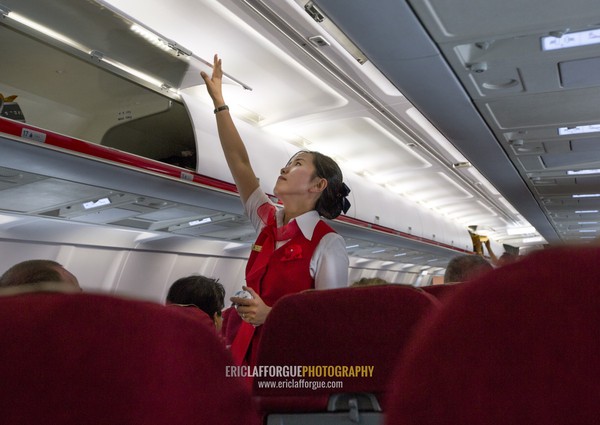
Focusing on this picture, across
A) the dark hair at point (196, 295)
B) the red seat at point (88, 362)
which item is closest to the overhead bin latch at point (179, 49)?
the dark hair at point (196, 295)

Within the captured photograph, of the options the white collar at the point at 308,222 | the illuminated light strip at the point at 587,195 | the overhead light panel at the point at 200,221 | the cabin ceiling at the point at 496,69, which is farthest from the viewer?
the illuminated light strip at the point at 587,195

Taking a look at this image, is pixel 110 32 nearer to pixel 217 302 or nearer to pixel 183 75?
pixel 183 75

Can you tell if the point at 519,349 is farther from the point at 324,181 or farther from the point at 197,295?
the point at 197,295

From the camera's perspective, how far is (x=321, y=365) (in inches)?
61.8

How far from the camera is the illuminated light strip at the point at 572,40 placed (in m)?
3.38

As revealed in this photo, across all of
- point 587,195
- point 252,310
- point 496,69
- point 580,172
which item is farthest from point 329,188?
point 587,195

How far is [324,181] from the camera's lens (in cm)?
265

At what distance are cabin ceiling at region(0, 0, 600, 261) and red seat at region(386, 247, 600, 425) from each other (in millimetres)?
2118

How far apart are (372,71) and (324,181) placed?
87.8 inches

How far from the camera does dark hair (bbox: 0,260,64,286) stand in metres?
1.96

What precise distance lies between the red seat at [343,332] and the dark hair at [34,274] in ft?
3.17

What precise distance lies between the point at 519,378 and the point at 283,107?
5.01m

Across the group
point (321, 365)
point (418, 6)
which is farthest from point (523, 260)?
point (418, 6)

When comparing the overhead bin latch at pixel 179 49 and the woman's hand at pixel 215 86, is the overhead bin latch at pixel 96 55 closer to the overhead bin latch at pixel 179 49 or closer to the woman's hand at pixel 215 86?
the overhead bin latch at pixel 179 49
